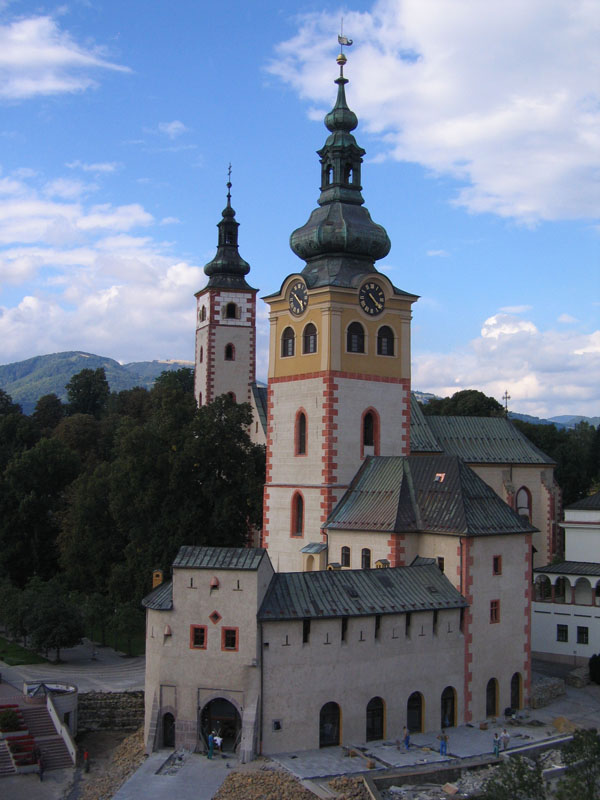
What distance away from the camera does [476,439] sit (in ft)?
180

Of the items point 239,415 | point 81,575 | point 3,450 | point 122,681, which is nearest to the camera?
point 122,681

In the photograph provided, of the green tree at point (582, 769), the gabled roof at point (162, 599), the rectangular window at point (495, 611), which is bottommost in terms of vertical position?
the green tree at point (582, 769)

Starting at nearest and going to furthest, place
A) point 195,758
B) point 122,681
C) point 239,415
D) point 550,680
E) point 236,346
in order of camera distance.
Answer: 1. point 195,758
2. point 550,680
3. point 122,681
4. point 239,415
5. point 236,346

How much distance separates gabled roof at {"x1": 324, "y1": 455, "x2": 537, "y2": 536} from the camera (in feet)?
120

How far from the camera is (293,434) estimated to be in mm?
42938

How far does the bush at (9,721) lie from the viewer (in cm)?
3616

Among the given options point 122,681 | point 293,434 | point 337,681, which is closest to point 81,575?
point 122,681

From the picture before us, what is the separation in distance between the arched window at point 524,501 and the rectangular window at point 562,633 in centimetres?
1056

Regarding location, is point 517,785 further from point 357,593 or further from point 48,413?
point 48,413

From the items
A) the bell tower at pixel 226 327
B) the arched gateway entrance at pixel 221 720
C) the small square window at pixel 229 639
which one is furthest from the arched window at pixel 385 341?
the bell tower at pixel 226 327

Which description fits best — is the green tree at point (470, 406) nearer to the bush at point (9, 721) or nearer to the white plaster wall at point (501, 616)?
the white plaster wall at point (501, 616)

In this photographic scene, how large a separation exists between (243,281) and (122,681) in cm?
3135

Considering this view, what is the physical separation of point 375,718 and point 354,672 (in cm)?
200

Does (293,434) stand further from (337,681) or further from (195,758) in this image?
(195,758)
